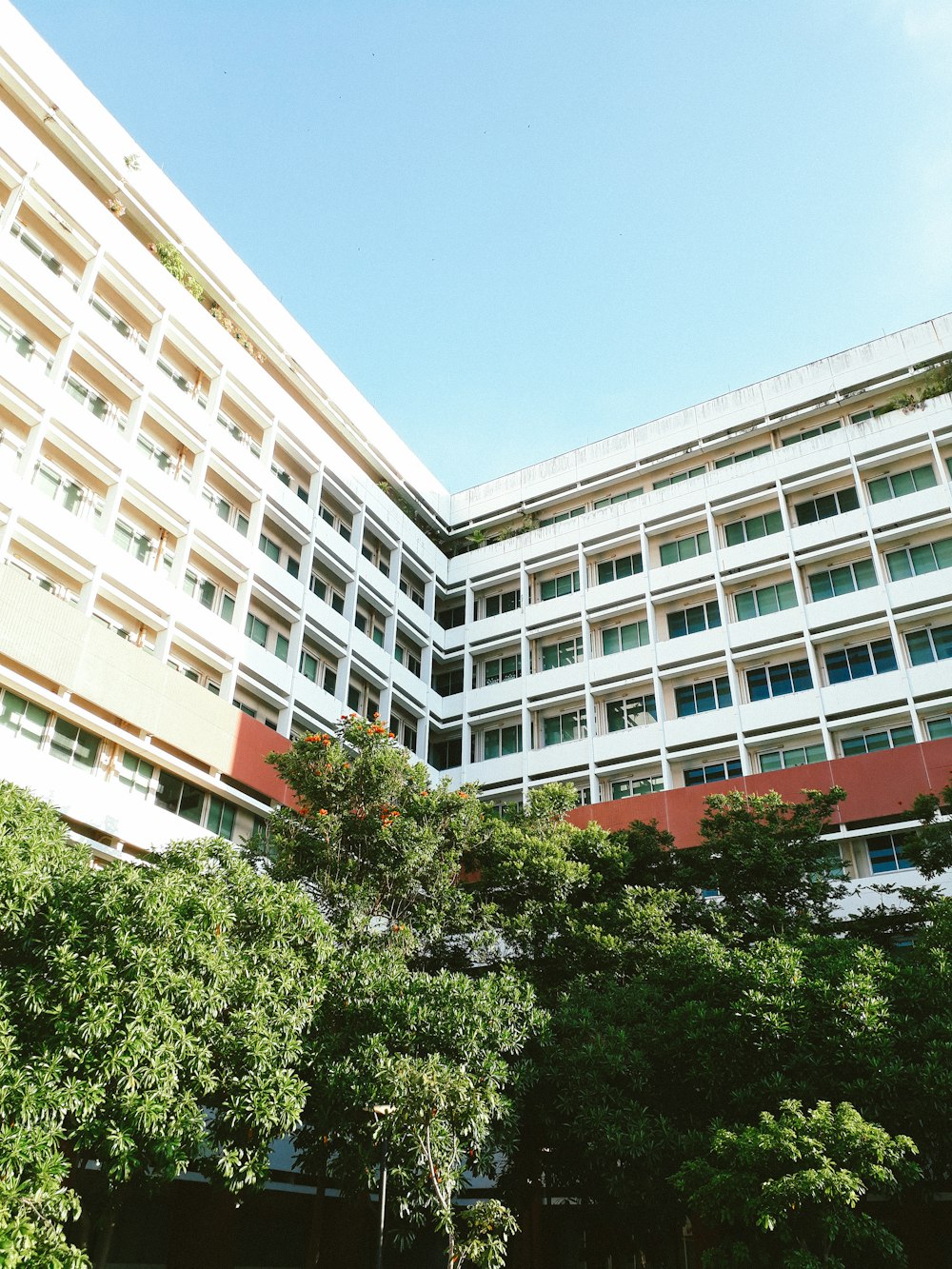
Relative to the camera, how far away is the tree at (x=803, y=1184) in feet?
37.4

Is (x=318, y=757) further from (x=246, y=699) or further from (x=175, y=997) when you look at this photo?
(x=246, y=699)

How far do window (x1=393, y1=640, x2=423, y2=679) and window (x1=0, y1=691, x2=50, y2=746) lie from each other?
15.6 meters

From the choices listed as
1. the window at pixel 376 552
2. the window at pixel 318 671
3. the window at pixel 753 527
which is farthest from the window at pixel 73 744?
the window at pixel 753 527

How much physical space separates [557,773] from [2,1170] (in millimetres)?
23011

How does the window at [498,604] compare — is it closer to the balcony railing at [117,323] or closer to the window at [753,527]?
the window at [753,527]

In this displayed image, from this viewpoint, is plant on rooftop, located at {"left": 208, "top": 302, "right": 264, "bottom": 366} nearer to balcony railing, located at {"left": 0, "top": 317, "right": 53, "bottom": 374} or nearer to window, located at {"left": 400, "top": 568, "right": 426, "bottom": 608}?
balcony railing, located at {"left": 0, "top": 317, "right": 53, "bottom": 374}

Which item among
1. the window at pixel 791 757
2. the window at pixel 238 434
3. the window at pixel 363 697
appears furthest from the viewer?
the window at pixel 363 697

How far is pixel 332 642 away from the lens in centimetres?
2975

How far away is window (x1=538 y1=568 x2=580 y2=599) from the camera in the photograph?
34.8 metres

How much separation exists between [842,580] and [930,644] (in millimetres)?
3357

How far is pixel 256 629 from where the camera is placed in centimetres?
2778

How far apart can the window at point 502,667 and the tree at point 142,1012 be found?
22302 millimetres

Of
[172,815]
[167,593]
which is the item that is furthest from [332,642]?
[172,815]

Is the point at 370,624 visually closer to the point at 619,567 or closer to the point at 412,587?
the point at 412,587
